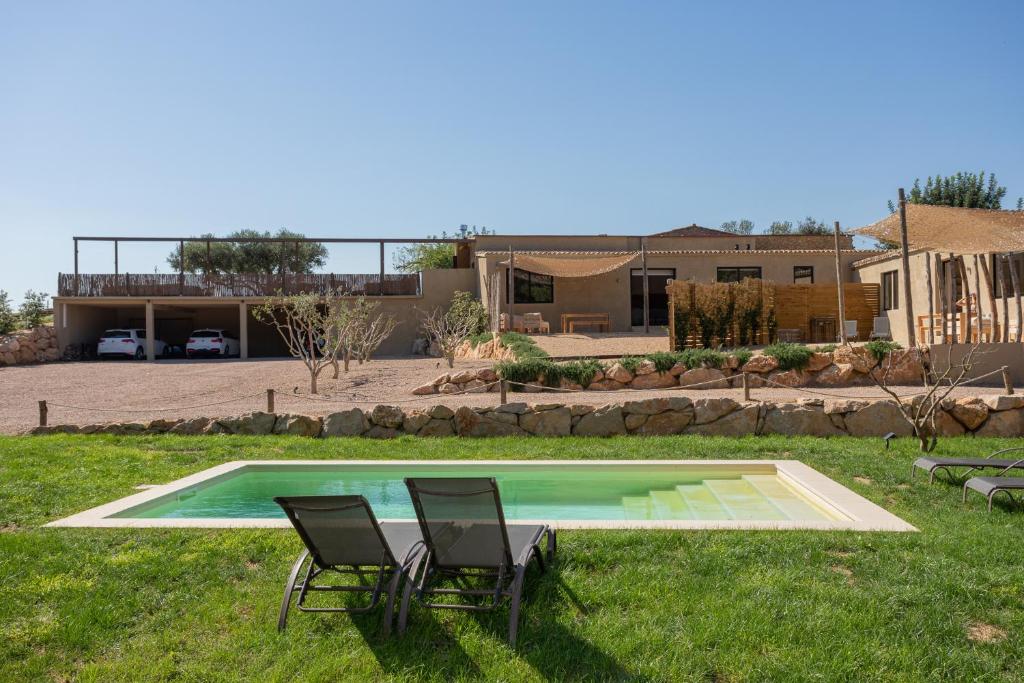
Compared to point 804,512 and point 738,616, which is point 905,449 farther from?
point 738,616

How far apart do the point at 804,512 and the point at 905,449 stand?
2919 millimetres

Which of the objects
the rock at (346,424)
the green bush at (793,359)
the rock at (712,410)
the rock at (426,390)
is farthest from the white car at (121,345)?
the rock at (712,410)

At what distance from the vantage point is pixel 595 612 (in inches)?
144

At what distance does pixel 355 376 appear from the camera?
16844 mm

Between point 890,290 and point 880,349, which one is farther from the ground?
point 890,290

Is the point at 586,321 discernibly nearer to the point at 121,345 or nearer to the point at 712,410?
the point at 712,410

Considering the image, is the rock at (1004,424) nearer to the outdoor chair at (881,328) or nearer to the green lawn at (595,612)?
the green lawn at (595,612)

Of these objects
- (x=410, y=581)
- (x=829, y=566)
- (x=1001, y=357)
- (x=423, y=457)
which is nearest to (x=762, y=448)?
(x=423, y=457)

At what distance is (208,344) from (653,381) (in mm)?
17649

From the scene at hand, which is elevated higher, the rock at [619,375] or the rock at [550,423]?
the rock at [619,375]

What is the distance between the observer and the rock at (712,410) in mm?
9750

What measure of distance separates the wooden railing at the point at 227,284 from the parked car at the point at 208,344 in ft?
4.54

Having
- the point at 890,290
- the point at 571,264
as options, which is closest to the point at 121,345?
the point at 571,264

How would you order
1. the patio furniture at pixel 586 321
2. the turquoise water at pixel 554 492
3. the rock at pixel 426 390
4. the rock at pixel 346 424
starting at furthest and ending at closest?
the patio furniture at pixel 586 321, the rock at pixel 426 390, the rock at pixel 346 424, the turquoise water at pixel 554 492
